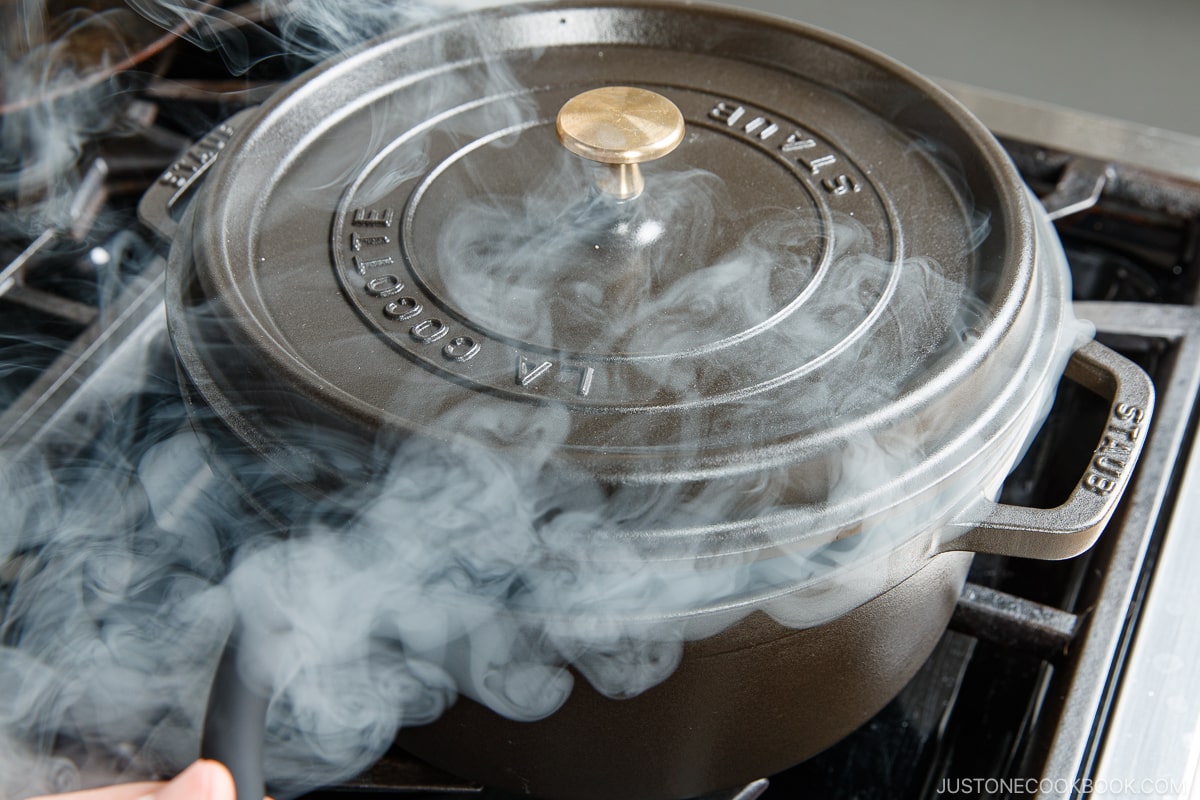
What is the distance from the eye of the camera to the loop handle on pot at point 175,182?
112 centimetres

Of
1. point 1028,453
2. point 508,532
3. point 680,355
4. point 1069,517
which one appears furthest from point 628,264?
point 1028,453

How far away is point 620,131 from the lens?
911 mm

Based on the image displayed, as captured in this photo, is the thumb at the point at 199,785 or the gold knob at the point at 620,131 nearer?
the thumb at the point at 199,785

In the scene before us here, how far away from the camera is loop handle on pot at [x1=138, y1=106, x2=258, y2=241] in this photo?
3.68 feet

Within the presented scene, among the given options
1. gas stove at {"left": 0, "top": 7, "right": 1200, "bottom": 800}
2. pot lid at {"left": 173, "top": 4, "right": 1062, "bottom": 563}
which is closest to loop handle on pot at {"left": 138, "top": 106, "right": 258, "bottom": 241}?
gas stove at {"left": 0, "top": 7, "right": 1200, "bottom": 800}

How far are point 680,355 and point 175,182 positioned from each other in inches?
25.2

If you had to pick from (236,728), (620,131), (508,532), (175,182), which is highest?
(620,131)

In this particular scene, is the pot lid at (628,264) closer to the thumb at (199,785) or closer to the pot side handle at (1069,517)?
the pot side handle at (1069,517)

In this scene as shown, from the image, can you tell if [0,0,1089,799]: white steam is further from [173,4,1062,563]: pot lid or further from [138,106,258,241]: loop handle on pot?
[138,106,258,241]: loop handle on pot

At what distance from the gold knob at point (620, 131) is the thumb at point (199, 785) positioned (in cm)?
55

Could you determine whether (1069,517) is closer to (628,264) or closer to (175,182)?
(628,264)

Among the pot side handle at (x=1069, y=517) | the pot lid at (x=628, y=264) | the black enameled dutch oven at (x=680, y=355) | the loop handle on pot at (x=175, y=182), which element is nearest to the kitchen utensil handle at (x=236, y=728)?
the black enameled dutch oven at (x=680, y=355)

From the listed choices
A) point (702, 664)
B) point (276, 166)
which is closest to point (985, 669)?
point (702, 664)

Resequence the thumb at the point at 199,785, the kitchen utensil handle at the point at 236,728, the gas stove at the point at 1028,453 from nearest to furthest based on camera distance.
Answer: the thumb at the point at 199,785 → the kitchen utensil handle at the point at 236,728 → the gas stove at the point at 1028,453
